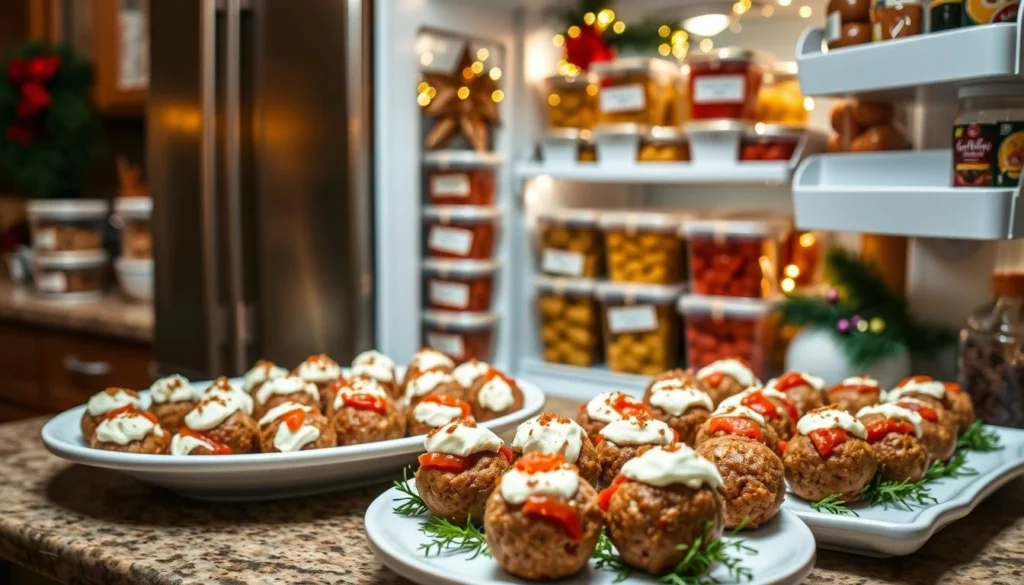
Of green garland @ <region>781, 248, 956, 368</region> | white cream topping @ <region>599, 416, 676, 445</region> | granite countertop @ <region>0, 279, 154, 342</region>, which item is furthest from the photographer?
granite countertop @ <region>0, 279, 154, 342</region>

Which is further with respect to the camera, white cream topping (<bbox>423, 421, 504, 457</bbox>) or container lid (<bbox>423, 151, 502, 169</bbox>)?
→ container lid (<bbox>423, 151, 502, 169</bbox>)

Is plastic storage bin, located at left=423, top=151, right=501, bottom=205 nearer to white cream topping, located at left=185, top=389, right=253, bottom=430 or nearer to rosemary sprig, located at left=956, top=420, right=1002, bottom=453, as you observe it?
white cream topping, located at left=185, top=389, right=253, bottom=430

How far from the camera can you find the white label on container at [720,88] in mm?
1906

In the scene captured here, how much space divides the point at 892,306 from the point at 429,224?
102 cm

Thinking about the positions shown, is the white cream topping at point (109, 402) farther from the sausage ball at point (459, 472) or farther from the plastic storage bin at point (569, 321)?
the plastic storage bin at point (569, 321)

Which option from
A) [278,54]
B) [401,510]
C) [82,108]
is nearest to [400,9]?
[278,54]

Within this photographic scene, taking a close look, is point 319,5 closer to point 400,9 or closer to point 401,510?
point 400,9

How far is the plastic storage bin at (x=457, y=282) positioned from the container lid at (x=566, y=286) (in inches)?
4.5

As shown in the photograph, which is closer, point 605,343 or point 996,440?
point 996,440

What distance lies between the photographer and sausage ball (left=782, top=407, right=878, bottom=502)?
3.58ft

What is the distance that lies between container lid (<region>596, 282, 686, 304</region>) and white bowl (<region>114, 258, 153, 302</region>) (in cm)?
161

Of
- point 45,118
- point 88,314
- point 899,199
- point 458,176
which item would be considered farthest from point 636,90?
point 45,118

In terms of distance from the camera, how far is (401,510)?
1.07m

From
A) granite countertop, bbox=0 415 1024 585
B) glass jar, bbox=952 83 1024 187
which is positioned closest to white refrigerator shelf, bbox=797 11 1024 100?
glass jar, bbox=952 83 1024 187
